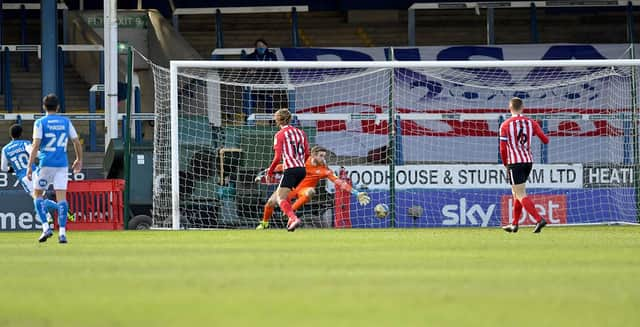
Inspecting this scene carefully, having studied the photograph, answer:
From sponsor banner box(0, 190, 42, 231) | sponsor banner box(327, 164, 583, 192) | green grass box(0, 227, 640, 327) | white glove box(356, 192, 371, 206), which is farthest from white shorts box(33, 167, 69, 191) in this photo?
sponsor banner box(327, 164, 583, 192)

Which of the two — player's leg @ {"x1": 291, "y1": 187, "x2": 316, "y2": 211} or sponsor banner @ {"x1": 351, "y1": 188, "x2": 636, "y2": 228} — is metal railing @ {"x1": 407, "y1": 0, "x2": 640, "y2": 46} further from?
player's leg @ {"x1": 291, "y1": 187, "x2": 316, "y2": 211}

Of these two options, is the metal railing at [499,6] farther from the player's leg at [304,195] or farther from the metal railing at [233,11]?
the player's leg at [304,195]

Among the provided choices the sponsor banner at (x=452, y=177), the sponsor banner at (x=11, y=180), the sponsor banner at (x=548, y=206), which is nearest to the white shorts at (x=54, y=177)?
the sponsor banner at (x=11, y=180)

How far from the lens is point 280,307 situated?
6656 mm

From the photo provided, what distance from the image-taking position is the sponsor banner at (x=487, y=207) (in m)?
21.2

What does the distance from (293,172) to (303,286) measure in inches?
382

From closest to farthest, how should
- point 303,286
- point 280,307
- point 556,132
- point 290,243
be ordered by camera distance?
point 280,307, point 303,286, point 290,243, point 556,132

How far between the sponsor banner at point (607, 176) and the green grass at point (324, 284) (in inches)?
317

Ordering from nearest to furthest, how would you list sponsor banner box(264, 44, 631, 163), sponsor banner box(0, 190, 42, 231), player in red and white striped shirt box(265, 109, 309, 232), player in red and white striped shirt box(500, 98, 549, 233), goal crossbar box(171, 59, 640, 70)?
1. player in red and white striped shirt box(500, 98, 549, 233)
2. player in red and white striped shirt box(265, 109, 309, 232)
3. goal crossbar box(171, 59, 640, 70)
4. sponsor banner box(0, 190, 42, 231)
5. sponsor banner box(264, 44, 631, 163)

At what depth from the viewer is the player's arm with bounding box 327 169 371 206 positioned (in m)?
19.6

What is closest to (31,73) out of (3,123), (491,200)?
(3,123)

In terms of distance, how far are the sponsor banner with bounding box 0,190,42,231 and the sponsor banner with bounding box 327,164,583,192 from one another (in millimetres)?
5139

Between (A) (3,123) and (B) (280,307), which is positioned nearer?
(B) (280,307)

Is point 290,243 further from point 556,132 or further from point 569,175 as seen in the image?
point 556,132
